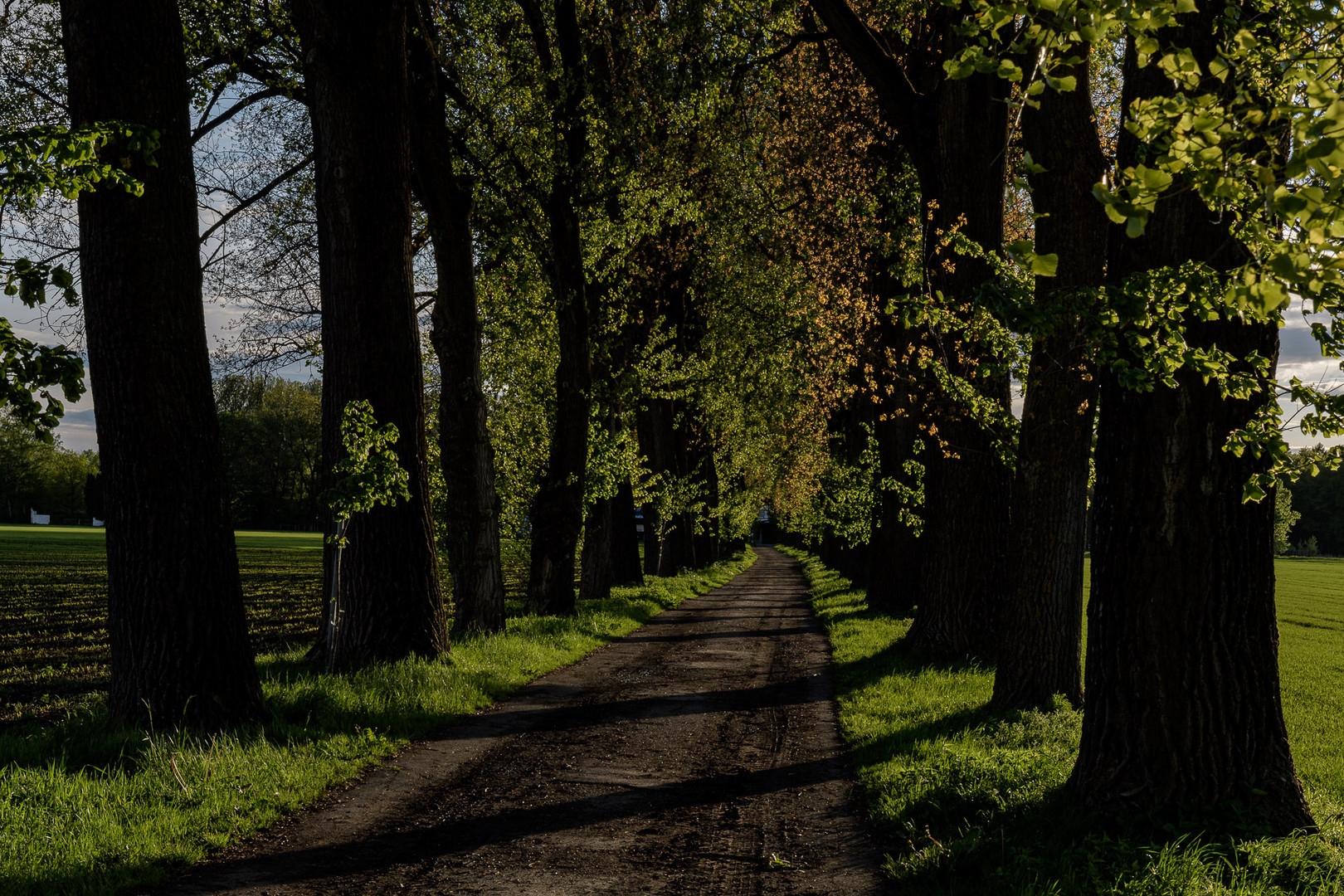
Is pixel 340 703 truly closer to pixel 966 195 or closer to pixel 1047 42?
pixel 1047 42

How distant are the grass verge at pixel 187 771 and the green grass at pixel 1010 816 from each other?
163 inches

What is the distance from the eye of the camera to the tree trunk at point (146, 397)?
6.59 meters

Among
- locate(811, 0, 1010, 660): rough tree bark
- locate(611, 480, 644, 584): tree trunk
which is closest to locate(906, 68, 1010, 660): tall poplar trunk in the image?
locate(811, 0, 1010, 660): rough tree bark

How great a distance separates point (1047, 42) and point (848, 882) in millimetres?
4487

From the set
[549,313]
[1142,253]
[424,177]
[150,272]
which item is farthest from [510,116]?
[1142,253]

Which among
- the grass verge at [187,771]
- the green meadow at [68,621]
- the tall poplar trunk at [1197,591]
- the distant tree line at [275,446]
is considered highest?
the distant tree line at [275,446]

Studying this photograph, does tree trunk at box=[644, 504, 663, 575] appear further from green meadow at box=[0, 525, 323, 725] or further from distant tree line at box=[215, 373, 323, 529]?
distant tree line at box=[215, 373, 323, 529]

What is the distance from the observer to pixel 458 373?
41.7ft

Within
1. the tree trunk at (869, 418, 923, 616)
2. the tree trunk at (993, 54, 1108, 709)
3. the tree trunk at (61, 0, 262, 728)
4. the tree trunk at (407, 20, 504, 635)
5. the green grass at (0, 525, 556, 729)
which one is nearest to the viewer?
the tree trunk at (61, 0, 262, 728)

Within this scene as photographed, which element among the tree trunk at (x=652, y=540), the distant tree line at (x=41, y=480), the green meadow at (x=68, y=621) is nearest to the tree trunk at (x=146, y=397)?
the green meadow at (x=68, y=621)

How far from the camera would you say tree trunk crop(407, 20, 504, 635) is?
11969 millimetres

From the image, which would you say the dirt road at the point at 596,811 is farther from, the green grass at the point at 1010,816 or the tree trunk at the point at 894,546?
the tree trunk at the point at 894,546

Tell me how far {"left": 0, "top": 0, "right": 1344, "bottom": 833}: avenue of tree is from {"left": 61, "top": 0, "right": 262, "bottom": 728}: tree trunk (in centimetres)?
3

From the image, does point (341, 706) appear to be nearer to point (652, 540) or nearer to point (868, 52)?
point (868, 52)
